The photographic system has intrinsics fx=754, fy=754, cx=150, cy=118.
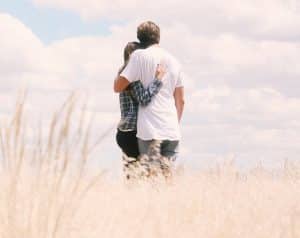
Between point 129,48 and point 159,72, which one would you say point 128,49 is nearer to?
point 129,48

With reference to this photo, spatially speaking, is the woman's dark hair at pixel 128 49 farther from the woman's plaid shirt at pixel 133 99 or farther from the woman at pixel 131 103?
the woman's plaid shirt at pixel 133 99

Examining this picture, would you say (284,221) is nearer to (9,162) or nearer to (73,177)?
(73,177)

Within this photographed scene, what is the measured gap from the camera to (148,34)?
6.09 meters

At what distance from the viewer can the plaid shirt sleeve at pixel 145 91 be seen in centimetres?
589

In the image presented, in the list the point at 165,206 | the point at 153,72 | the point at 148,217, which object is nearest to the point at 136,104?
the point at 153,72

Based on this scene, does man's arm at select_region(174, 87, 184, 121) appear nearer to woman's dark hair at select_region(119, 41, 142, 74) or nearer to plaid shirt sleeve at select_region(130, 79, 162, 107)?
plaid shirt sleeve at select_region(130, 79, 162, 107)

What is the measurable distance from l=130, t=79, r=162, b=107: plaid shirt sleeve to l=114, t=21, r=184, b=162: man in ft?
0.13

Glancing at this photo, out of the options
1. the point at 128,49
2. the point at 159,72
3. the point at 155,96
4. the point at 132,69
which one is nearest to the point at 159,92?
the point at 155,96

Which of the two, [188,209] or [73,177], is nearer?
[73,177]

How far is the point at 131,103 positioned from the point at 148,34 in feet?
1.89

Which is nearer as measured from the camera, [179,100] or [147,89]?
[147,89]

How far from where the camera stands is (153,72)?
5930mm

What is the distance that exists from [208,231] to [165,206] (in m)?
0.89

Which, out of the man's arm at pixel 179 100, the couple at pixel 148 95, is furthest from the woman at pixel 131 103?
the man's arm at pixel 179 100
